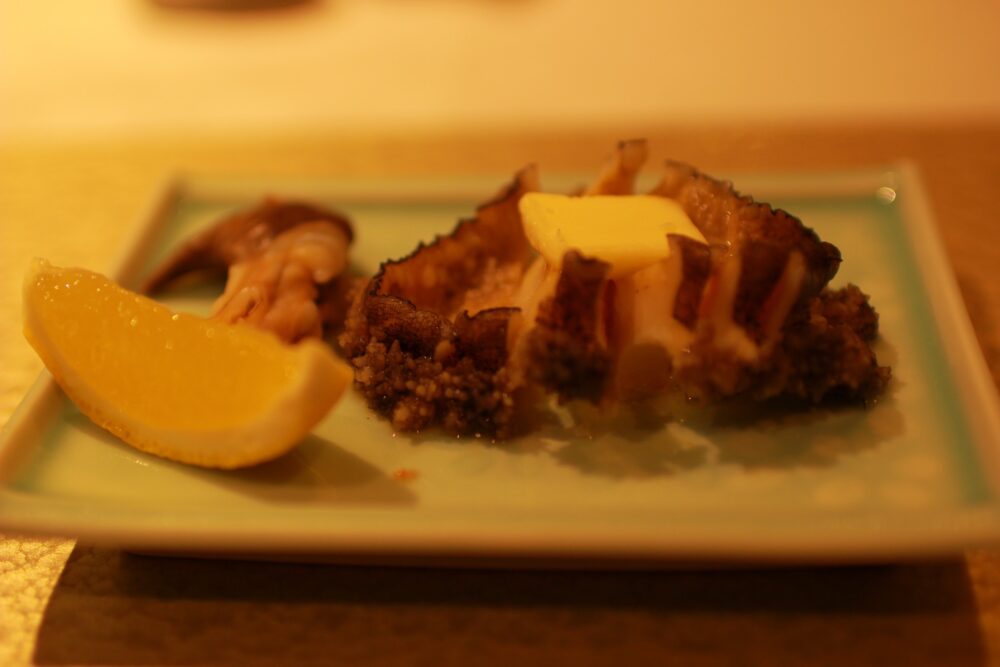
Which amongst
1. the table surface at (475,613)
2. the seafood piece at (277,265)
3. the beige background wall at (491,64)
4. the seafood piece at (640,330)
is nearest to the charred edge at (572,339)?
the seafood piece at (640,330)

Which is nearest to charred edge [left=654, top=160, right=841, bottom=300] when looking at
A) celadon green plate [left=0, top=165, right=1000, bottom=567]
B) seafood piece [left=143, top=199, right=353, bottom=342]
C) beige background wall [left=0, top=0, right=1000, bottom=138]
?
celadon green plate [left=0, top=165, right=1000, bottom=567]

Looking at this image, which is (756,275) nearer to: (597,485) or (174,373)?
(597,485)

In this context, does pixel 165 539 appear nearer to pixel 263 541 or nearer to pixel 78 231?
pixel 263 541

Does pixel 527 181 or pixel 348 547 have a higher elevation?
pixel 527 181

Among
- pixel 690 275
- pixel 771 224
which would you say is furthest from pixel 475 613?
pixel 771 224

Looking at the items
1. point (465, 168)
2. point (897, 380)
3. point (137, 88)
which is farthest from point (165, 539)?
point (137, 88)
